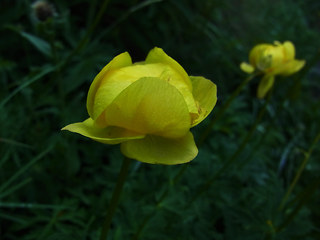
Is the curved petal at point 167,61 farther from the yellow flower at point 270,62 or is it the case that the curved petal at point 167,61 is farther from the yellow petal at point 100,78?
the yellow flower at point 270,62

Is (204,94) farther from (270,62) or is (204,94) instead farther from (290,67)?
(290,67)

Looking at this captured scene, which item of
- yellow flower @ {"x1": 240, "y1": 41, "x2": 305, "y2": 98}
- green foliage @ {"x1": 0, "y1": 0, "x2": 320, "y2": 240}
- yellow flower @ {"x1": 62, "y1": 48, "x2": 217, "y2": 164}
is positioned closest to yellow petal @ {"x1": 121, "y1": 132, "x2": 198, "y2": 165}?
yellow flower @ {"x1": 62, "y1": 48, "x2": 217, "y2": 164}

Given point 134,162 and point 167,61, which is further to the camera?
point 134,162

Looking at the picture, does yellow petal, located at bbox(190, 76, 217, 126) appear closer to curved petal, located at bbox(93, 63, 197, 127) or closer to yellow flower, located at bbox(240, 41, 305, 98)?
curved petal, located at bbox(93, 63, 197, 127)

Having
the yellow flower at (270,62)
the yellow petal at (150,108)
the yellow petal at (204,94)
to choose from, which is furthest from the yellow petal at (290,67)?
the yellow petal at (150,108)

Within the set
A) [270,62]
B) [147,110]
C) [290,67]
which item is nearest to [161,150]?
[147,110]

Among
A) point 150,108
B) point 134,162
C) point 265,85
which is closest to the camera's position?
point 150,108
